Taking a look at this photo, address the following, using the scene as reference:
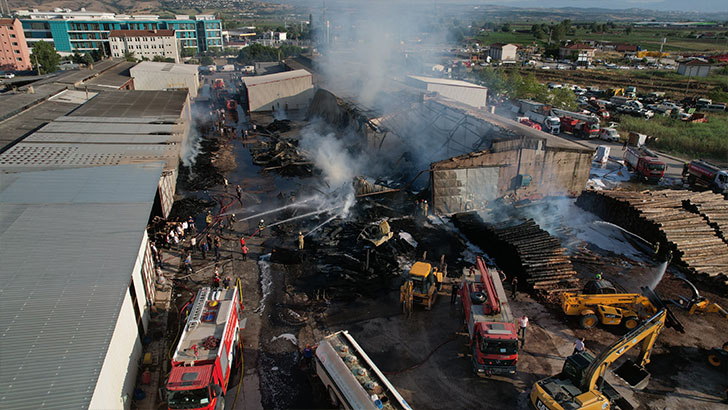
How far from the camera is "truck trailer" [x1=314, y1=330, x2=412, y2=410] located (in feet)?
29.3

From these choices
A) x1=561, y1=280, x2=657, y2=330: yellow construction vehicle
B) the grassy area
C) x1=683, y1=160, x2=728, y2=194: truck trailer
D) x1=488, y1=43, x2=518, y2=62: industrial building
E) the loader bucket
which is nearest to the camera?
the loader bucket

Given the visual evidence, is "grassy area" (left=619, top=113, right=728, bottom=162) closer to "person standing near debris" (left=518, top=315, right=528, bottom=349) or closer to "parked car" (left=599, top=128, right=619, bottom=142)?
"parked car" (left=599, top=128, right=619, bottom=142)

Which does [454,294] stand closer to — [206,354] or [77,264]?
[206,354]

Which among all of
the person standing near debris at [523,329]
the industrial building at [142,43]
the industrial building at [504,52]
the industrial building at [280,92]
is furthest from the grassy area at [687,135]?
the industrial building at [142,43]

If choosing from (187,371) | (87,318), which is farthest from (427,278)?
(87,318)

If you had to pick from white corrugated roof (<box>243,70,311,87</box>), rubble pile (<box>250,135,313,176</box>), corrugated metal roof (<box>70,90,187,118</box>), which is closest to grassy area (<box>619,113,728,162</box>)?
rubble pile (<box>250,135,313,176</box>)

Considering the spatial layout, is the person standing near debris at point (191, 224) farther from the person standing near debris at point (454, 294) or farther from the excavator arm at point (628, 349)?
the excavator arm at point (628, 349)

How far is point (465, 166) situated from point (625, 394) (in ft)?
40.7

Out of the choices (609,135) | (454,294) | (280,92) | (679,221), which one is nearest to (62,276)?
(454,294)

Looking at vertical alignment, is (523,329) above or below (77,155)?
below

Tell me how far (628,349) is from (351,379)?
7284 mm

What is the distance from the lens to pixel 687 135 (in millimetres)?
34750

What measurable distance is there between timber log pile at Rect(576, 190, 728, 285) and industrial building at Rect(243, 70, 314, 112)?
32.6m

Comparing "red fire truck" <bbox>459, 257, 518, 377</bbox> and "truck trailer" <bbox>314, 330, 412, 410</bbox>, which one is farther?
"red fire truck" <bbox>459, 257, 518, 377</bbox>
